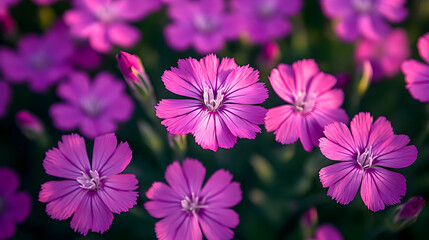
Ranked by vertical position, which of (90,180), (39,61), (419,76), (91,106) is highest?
(39,61)

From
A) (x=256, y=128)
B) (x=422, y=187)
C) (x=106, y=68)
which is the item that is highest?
(x=106, y=68)

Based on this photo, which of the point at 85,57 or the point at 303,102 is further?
the point at 85,57

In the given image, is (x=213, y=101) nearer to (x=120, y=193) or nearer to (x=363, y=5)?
(x=120, y=193)

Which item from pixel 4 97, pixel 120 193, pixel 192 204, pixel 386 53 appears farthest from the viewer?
pixel 386 53

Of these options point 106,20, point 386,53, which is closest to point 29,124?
point 106,20

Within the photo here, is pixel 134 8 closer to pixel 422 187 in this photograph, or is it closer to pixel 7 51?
pixel 7 51

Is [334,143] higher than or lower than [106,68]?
lower

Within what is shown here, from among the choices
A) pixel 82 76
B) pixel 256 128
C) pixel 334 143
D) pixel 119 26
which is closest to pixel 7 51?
pixel 82 76
